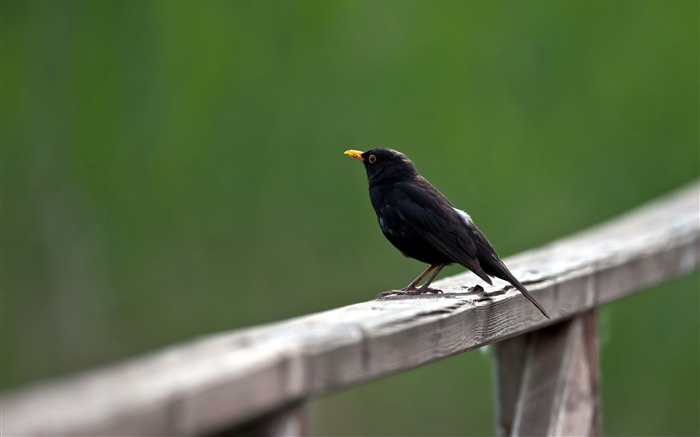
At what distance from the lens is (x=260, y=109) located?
605 cm

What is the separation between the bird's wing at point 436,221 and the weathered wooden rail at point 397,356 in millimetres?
78

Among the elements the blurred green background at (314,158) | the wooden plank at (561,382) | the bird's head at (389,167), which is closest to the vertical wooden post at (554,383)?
the wooden plank at (561,382)

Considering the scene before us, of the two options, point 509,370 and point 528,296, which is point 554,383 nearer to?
point 509,370

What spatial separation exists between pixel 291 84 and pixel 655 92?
87.5 inches

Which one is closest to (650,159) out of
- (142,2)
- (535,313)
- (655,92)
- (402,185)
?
(655,92)

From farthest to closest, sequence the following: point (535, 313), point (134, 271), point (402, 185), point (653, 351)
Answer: point (653, 351), point (134, 271), point (402, 185), point (535, 313)

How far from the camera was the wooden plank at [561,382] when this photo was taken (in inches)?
99.5

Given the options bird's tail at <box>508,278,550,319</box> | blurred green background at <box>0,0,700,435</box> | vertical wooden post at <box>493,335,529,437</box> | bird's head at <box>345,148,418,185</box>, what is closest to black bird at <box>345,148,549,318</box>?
bird's head at <box>345,148,418,185</box>

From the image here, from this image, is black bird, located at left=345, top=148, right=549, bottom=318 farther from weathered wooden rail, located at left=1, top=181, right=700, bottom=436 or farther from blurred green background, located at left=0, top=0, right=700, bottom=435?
blurred green background, located at left=0, top=0, right=700, bottom=435

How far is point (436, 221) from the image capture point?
3.02 meters

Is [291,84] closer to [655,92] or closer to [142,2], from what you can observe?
[142,2]

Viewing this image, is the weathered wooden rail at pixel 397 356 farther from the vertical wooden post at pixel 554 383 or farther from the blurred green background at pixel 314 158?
the blurred green background at pixel 314 158

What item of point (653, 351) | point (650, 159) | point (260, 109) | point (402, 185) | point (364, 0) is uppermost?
point (364, 0)

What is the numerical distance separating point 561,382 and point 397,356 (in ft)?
3.10
